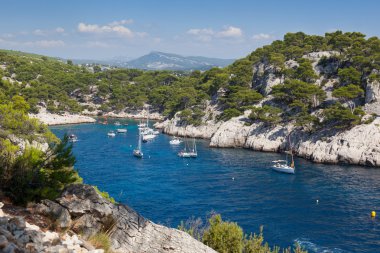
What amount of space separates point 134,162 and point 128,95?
88.5m

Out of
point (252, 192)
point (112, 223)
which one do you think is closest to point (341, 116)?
point (252, 192)

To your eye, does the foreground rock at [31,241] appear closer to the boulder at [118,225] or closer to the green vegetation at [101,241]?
the green vegetation at [101,241]

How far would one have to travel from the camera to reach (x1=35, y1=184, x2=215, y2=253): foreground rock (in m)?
13.5

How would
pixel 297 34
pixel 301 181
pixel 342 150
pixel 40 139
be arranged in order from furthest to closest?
pixel 297 34 < pixel 342 150 < pixel 301 181 < pixel 40 139

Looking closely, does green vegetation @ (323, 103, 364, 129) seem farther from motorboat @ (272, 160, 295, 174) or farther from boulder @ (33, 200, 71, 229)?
boulder @ (33, 200, 71, 229)

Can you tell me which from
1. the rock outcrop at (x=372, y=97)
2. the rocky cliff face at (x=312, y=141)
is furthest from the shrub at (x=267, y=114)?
the rock outcrop at (x=372, y=97)

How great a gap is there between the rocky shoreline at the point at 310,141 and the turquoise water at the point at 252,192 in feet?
9.50

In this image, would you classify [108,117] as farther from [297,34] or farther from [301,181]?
[301,181]

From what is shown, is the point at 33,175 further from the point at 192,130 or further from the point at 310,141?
the point at 192,130

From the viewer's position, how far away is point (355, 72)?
278 feet

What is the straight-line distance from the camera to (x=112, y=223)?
46.4 feet

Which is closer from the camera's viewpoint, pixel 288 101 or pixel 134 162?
pixel 134 162

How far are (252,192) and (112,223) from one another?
42339 mm

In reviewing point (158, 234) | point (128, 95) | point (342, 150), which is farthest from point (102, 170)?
point (128, 95)
